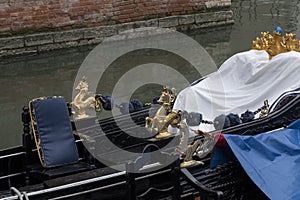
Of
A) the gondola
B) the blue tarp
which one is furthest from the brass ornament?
the blue tarp

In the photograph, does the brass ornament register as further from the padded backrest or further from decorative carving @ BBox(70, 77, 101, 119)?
the padded backrest

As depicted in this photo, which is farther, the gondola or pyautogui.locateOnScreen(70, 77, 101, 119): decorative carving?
pyautogui.locateOnScreen(70, 77, 101, 119): decorative carving

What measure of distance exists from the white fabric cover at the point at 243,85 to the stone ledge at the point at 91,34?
3873 mm

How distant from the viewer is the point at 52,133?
9.05 feet

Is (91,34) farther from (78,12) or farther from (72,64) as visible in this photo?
(72,64)

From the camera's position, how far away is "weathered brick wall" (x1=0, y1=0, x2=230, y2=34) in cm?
694

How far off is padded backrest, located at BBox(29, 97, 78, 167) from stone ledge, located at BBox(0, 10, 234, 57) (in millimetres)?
4204

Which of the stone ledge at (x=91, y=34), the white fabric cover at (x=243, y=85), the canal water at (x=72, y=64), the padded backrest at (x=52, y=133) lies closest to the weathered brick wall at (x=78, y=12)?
the stone ledge at (x=91, y=34)

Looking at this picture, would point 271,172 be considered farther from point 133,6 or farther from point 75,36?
point 133,6

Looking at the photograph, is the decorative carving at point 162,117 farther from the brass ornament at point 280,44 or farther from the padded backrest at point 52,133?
the brass ornament at point 280,44

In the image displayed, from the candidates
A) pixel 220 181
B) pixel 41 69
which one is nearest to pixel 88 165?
pixel 220 181

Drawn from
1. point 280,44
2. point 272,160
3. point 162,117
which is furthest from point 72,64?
point 272,160

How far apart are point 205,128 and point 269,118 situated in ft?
1.67

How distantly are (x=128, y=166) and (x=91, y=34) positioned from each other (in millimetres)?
A: 5267
